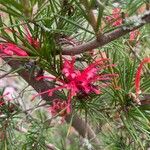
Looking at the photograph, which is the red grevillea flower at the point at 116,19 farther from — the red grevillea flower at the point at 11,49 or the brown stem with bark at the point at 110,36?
the red grevillea flower at the point at 11,49

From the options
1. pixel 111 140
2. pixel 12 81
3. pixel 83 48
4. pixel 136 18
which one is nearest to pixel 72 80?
pixel 83 48

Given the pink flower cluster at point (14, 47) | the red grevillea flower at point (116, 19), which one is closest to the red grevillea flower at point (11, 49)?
the pink flower cluster at point (14, 47)

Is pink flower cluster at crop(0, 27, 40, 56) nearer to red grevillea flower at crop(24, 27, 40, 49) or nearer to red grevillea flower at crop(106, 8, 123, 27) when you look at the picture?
red grevillea flower at crop(24, 27, 40, 49)

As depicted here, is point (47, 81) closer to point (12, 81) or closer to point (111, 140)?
point (111, 140)

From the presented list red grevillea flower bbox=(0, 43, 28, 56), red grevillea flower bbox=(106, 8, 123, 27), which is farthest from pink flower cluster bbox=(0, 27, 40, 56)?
red grevillea flower bbox=(106, 8, 123, 27)

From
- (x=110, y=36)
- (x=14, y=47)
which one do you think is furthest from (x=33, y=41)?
(x=110, y=36)

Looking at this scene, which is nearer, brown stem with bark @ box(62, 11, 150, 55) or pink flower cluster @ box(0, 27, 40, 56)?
brown stem with bark @ box(62, 11, 150, 55)

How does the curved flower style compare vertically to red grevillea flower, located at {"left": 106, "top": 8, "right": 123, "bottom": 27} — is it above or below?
below

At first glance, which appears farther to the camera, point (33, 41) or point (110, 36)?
point (33, 41)

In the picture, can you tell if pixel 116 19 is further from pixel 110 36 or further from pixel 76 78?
pixel 76 78
